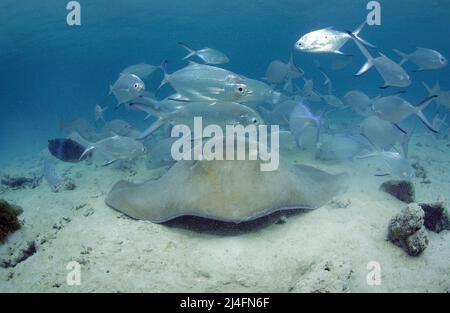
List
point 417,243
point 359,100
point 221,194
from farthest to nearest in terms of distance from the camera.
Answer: point 359,100 < point 221,194 < point 417,243

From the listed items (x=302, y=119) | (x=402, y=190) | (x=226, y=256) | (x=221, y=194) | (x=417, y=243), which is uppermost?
(x=221, y=194)

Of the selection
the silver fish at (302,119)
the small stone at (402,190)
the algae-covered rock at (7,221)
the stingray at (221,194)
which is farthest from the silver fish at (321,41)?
the algae-covered rock at (7,221)

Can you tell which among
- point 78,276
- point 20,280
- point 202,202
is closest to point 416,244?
point 202,202

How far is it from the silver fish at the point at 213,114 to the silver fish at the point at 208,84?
290 millimetres

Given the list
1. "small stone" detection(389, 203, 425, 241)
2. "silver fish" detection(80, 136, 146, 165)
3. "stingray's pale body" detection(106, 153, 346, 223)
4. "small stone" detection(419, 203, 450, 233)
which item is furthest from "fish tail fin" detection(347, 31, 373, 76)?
"silver fish" detection(80, 136, 146, 165)

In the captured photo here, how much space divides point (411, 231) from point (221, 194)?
242 cm

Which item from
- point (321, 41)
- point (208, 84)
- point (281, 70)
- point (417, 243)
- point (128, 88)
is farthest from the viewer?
point (281, 70)

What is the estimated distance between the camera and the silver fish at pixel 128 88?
6801mm

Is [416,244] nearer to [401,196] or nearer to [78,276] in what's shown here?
[401,196]

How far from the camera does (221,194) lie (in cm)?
412

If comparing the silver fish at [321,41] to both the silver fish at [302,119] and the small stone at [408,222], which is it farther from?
the small stone at [408,222]

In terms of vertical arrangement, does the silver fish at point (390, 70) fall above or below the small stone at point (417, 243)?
above

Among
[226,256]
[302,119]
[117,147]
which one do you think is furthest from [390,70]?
[117,147]

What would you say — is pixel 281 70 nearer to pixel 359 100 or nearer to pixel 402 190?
pixel 359 100
